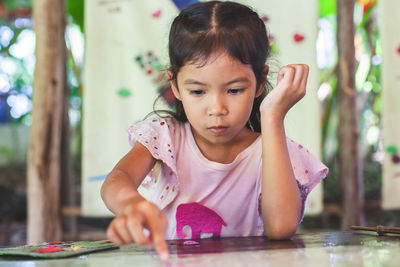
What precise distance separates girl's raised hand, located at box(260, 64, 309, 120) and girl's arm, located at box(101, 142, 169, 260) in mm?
396

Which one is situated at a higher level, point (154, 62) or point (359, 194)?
point (154, 62)

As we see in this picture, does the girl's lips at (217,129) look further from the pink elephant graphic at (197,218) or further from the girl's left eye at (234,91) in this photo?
the pink elephant graphic at (197,218)

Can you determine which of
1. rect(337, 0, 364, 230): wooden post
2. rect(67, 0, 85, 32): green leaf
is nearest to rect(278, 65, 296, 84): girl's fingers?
rect(337, 0, 364, 230): wooden post

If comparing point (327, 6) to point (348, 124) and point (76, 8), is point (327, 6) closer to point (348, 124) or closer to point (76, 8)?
point (348, 124)

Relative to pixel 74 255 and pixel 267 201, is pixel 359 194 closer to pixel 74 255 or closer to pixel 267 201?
pixel 267 201

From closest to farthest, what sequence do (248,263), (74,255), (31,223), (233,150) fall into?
(248,263)
(74,255)
(233,150)
(31,223)

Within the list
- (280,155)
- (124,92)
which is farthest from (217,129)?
(124,92)

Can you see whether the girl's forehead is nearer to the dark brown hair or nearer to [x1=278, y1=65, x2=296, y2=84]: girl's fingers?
the dark brown hair

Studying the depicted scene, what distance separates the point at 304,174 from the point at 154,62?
181cm

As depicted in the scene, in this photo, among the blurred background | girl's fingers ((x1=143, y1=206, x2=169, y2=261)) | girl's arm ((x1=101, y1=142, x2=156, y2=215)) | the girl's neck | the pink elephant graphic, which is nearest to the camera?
girl's fingers ((x1=143, y1=206, x2=169, y2=261))

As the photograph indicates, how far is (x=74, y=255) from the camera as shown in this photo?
3.00 ft

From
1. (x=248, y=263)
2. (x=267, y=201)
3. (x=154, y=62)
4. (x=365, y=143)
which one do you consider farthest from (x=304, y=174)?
(x=365, y=143)

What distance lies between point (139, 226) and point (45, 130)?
8.04 feet

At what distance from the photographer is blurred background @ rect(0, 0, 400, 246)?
423 cm
